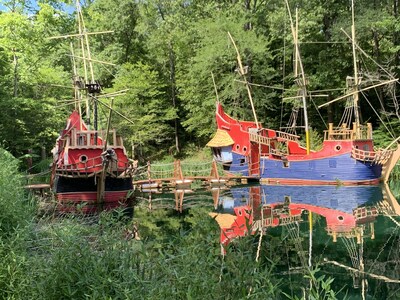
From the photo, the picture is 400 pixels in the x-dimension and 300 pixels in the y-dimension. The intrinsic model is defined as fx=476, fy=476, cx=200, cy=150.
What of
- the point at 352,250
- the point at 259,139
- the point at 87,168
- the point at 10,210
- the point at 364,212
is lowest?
the point at 352,250

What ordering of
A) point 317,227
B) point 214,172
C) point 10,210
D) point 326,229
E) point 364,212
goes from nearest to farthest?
point 10,210 < point 326,229 < point 317,227 < point 364,212 < point 214,172

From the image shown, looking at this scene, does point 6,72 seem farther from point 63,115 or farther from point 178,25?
point 178,25

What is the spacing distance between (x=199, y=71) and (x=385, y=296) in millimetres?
20319

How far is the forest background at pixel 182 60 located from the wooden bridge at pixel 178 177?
3553 mm

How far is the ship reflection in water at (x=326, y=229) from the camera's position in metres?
6.25

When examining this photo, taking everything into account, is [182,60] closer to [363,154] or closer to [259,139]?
[259,139]

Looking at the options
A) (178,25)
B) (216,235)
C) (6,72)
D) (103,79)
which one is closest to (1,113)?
(6,72)

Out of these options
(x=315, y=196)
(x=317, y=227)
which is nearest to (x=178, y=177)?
(x=315, y=196)

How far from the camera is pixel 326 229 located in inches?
419

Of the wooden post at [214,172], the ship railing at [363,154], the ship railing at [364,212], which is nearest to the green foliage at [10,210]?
the ship railing at [364,212]

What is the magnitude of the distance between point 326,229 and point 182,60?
64.2 ft

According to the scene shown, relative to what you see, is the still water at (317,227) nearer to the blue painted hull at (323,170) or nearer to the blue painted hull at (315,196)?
the blue painted hull at (315,196)

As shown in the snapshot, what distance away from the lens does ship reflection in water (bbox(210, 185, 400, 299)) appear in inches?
246

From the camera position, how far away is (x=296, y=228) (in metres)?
10.7
